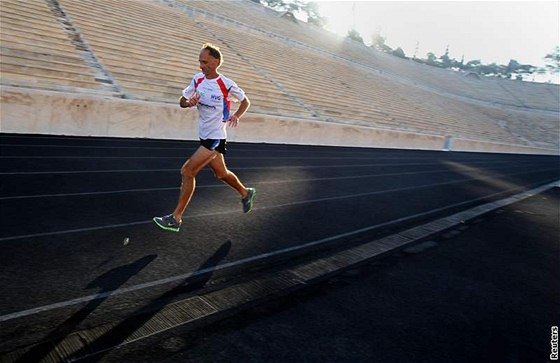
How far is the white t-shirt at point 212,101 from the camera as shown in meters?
4.67

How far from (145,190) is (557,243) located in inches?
258

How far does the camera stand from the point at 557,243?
654cm

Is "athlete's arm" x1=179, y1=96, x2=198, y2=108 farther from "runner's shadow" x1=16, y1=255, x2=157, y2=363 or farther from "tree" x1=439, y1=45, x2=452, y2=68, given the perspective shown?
"tree" x1=439, y1=45, x2=452, y2=68

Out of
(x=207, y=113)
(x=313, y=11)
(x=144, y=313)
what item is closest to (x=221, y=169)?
(x=207, y=113)

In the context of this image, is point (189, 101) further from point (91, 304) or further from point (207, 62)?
point (91, 304)

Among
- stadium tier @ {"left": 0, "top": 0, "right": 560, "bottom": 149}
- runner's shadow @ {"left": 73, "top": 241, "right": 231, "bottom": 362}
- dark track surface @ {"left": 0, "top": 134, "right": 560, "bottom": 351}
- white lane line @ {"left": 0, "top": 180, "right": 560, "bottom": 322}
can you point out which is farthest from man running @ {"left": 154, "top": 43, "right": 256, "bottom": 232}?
stadium tier @ {"left": 0, "top": 0, "right": 560, "bottom": 149}

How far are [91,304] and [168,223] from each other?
5.90 feet

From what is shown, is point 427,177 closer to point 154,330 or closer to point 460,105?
point 154,330

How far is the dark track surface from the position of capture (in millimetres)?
3119

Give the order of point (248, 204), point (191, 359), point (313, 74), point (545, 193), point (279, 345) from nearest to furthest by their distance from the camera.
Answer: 1. point (191, 359)
2. point (279, 345)
3. point (248, 204)
4. point (545, 193)
5. point (313, 74)

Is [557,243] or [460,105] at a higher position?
[460,105]

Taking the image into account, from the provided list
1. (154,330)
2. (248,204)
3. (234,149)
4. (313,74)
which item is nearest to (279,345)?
(154,330)

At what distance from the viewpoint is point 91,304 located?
295 centimetres

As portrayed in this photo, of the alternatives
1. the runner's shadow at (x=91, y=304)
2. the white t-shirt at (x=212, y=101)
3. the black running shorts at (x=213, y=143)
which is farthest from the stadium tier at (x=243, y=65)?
the runner's shadow at (x=91, y=304)
